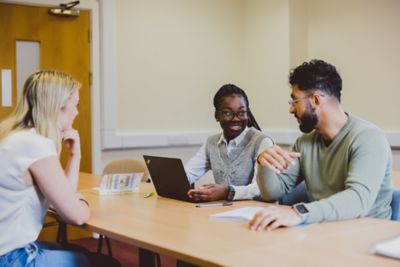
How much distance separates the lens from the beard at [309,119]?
2.25 m

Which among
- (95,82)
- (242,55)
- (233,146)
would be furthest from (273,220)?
(242,55)

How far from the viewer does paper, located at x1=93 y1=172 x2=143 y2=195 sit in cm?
270

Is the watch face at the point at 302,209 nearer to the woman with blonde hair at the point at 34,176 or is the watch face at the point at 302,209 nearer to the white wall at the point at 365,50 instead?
the woman with blonde hair at the point at 34,176

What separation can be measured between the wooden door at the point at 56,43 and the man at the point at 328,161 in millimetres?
2585

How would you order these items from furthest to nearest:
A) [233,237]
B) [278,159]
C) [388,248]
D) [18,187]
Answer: [278,159] → [18,187] → [233,237] → [388,248]

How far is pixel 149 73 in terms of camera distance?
4957 mm

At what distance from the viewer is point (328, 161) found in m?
2.23

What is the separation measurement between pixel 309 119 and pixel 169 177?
27.5 inches

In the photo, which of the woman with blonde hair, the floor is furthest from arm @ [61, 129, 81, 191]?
the floor

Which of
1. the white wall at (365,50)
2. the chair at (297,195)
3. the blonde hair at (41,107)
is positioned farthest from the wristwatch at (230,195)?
the white wall at (365,50)

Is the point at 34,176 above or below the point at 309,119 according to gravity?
below

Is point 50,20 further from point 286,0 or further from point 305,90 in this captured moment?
point 305,90

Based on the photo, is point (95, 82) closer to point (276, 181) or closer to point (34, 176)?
point (276, 181)

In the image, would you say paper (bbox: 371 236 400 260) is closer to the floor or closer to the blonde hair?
the blonde hair
